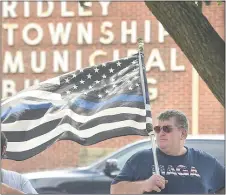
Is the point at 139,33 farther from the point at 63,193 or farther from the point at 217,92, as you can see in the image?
the point at 217,92

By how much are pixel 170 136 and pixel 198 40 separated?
0.71m

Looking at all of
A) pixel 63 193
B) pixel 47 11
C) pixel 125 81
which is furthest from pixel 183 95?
pixel 125 81

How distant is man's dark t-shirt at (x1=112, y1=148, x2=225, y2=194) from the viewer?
15.4 ft

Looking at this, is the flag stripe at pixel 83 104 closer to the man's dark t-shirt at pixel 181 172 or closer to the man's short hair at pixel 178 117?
the man's short hair at pixel 178 117

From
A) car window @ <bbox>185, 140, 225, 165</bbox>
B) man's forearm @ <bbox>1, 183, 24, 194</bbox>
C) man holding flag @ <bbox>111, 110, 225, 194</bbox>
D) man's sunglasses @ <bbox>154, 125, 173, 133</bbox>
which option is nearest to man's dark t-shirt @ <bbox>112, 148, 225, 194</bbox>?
man holding flag @ <bbox>111, 110, 225, 194</bbox>

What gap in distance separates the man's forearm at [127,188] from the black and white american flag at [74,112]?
372 millimetres

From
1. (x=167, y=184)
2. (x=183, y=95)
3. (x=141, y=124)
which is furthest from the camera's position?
(x=183, y=95)

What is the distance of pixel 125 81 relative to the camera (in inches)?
201

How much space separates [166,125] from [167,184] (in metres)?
0.42

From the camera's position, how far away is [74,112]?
16.3ft

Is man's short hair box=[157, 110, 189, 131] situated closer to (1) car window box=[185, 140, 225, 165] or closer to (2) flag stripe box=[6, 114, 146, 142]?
(2) flag stripe box=[6, 114, 146, 142]

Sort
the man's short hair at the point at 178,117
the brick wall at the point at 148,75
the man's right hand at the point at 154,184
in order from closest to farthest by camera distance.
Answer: the man's right hand at the point at 154,184, the man's short hair at the point at 178,117, the brick wall at the point at 148,75

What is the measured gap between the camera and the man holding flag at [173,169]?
4676 millimetres

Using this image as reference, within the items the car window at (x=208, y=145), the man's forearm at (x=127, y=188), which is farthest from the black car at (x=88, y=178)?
the man's forearm at (x=127, y=188)
